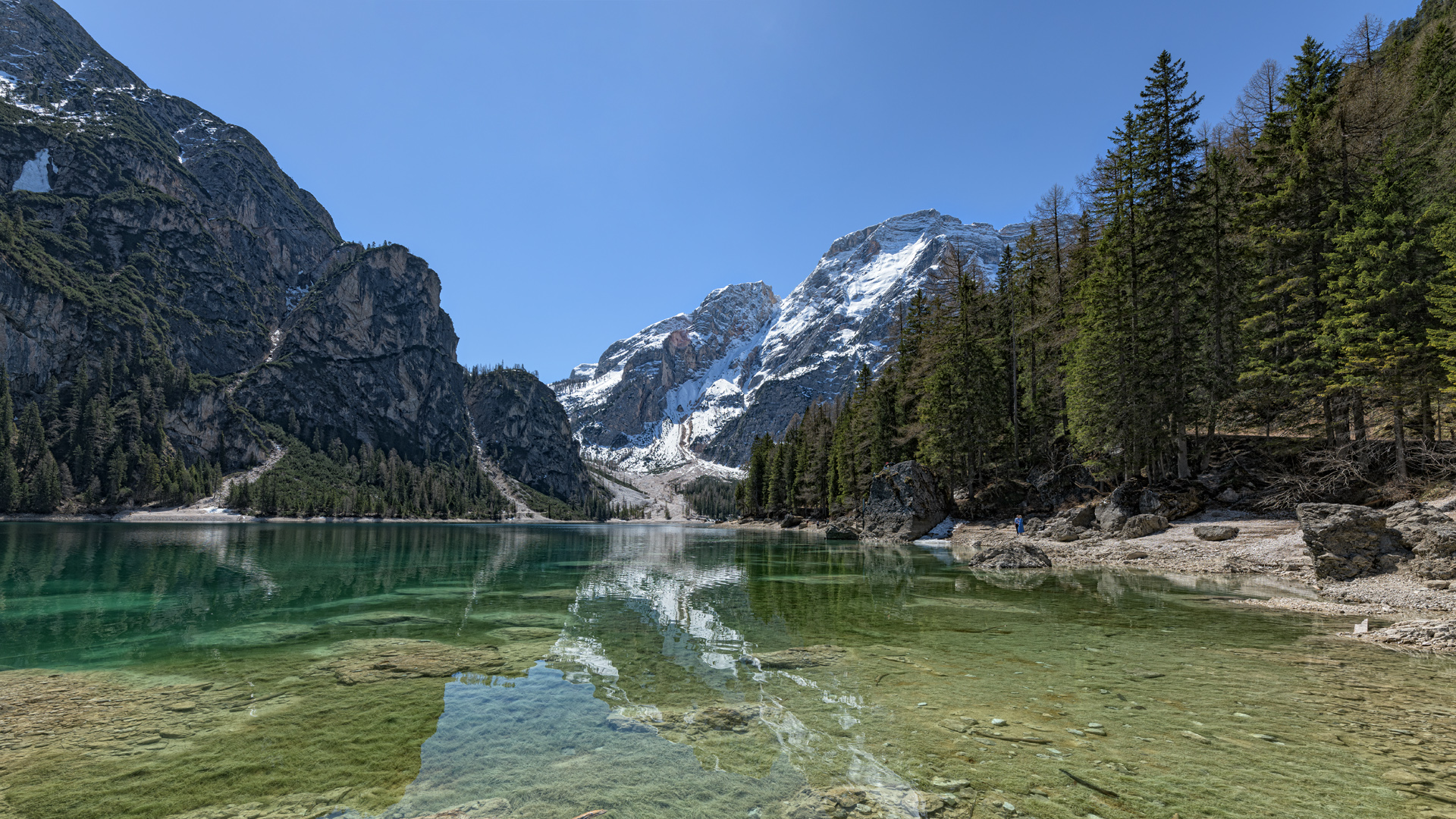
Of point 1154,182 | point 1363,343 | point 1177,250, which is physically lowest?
point 1363,343

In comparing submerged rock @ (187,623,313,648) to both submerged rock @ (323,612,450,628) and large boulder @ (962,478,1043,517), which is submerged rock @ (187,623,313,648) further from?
large boulder @ (962,478,1043,517)

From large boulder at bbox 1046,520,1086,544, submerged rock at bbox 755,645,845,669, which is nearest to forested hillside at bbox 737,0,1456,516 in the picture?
large boulder at bbox 1046,520,1086,544

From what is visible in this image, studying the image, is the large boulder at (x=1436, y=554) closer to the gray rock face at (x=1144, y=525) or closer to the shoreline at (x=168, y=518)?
the gray rock face at (x=1144, y=525)

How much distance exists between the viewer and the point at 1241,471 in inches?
1103

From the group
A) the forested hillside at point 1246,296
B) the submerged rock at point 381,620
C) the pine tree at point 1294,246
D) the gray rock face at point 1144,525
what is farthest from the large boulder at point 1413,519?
the submerged rock at point 381,620

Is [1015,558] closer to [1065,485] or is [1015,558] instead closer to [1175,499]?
[1175,499]

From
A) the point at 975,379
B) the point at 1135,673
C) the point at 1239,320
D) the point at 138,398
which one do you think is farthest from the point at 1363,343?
the point at 138,398

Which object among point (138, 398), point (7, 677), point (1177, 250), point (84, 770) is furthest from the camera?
point (138, 398)

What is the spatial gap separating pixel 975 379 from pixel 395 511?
176m

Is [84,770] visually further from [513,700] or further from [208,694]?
[513,700]

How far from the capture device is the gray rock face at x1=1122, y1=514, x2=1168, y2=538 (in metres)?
27.4

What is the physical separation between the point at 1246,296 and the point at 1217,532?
45.8ft

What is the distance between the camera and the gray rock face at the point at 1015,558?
25.5 meters

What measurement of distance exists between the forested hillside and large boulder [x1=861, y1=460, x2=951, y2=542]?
2265 millimetres
